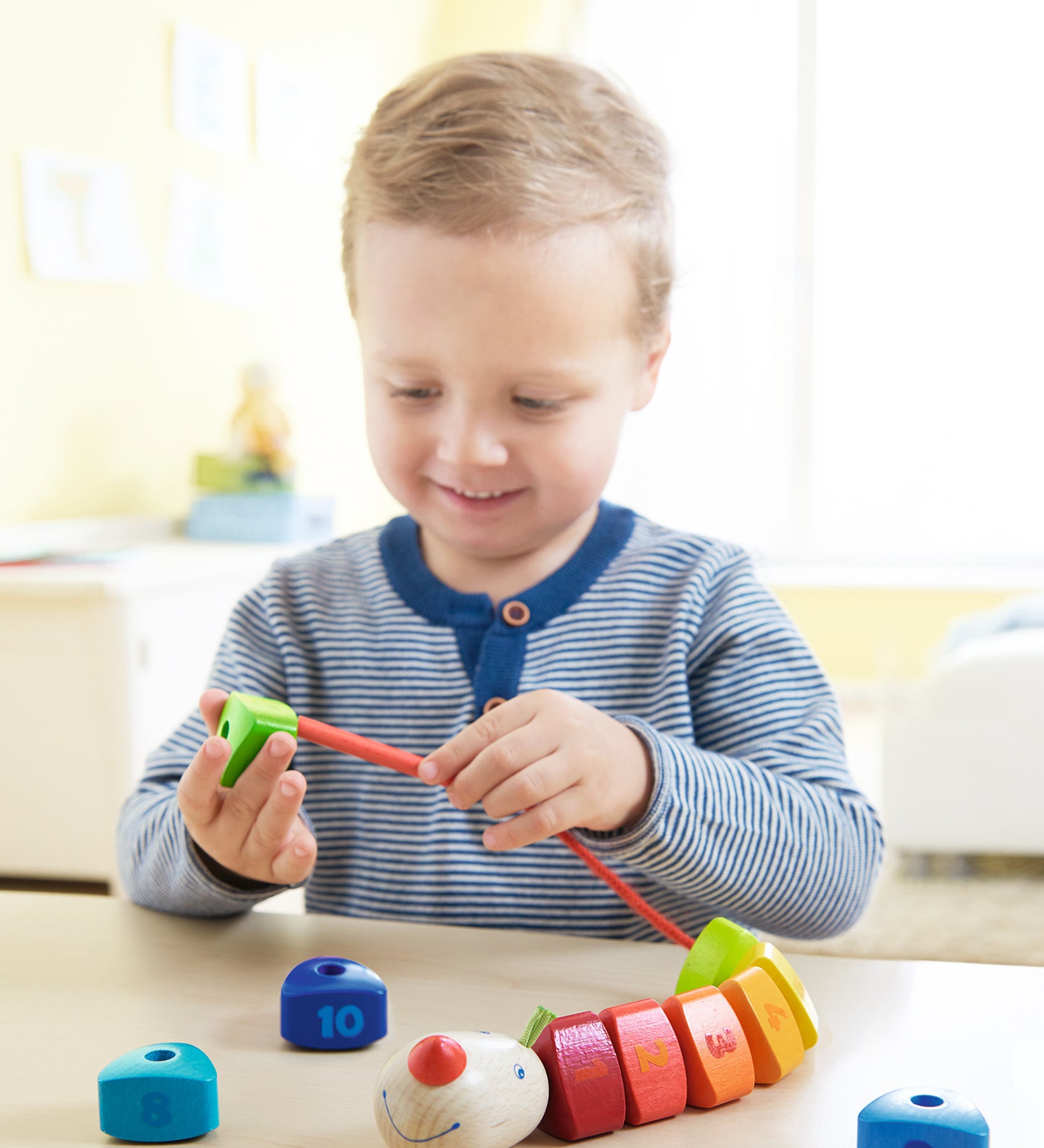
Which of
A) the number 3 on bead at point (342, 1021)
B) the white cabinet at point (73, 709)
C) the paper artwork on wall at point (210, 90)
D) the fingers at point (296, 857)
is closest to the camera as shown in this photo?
the number 3 on bead at point (342, 1021)

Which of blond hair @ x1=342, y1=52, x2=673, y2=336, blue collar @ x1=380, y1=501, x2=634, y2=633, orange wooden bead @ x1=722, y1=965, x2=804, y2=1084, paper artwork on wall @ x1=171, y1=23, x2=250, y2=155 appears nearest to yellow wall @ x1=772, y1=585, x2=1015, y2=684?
paper artwork on wall @ x1=171, y1=23, x2=250, y2=155

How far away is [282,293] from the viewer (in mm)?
2961

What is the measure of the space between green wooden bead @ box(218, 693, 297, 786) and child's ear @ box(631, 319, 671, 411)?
333 millimetres

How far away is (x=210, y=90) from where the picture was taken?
2580mm

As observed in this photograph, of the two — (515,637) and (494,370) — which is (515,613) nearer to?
(515,637)

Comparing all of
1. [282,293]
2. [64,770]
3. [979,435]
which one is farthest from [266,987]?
[979,435]

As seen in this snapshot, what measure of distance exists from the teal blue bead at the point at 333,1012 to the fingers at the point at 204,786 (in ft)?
0.33

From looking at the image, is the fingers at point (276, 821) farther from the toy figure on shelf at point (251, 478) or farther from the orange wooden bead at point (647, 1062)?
the toy figure on shelf at point (251, 478)

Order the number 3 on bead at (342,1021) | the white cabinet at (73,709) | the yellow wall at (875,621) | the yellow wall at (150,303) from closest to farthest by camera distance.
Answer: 1. the number 3 on bead at (342,1021)
2. the white cabinet at (73,709)
3. the yellow wall at (150,303)
4. the yellow wall at (875,621)

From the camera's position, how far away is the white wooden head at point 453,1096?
1.14 ft

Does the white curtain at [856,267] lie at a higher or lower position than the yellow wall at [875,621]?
higher

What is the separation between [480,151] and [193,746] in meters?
0.37

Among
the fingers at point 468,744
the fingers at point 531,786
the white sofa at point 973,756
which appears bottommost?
the white sofa at point 973,756

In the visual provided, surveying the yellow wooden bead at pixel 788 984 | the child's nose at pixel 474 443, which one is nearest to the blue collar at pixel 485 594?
the child's nose at pixel 474 443
